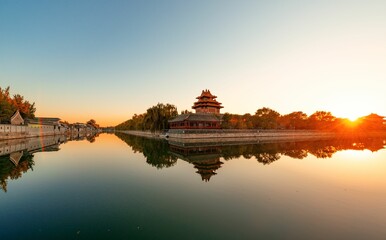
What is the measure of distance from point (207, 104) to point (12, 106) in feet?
195

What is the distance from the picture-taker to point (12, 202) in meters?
9.39

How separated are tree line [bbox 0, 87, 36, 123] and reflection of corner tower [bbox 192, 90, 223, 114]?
56289 mm

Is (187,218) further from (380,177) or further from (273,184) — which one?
(380,177)

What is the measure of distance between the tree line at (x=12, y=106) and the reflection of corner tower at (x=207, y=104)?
56.3 metres

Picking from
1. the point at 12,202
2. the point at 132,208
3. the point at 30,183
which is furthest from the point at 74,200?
the point at 30,183

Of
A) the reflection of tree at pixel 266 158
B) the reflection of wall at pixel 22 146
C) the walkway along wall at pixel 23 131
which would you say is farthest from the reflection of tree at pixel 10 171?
the walkway along wall at pixel 23 131

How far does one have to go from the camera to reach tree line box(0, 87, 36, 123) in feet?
153

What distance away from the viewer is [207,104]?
Answer: 7656cm

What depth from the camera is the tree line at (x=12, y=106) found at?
46.7 meters

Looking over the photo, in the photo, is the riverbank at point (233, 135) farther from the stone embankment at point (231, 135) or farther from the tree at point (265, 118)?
the tree at point (265, 118)

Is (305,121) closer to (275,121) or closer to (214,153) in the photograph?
(275,121)

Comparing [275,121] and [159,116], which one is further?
[275,121]

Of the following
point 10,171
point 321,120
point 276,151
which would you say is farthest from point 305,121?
point 10,171

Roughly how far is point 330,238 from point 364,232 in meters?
1.54
